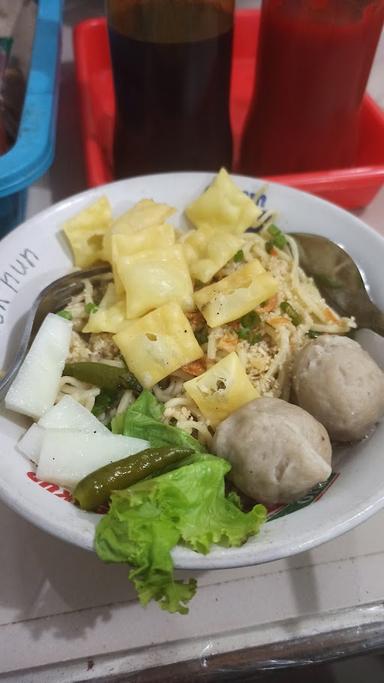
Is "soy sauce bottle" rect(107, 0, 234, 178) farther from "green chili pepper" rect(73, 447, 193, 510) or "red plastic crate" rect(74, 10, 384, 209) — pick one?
"green chili pepper" rect(73, 447, 193, 510)

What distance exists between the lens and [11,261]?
97 centimetres

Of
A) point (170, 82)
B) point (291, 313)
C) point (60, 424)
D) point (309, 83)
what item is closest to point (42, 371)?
point (60, 424)

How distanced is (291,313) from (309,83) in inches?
22.0

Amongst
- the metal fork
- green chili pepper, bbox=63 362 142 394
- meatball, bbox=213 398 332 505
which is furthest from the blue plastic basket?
meatball, bbox=213 398 332 505

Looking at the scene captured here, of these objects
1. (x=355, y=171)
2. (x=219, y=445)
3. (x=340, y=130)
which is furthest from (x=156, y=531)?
(x=340, y=130)

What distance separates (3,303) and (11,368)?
13cm

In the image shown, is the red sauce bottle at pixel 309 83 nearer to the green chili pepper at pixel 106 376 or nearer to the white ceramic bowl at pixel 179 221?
the white ceramic bowl at pixel 179 221

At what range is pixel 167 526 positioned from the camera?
0.67 meters

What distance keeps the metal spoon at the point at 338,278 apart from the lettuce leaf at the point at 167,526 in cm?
43

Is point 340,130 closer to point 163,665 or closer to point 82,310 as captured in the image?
point 82,310

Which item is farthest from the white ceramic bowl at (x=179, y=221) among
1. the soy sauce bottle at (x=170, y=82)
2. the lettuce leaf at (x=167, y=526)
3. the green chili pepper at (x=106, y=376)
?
the soy sauce bottle at (x=170, y=82)

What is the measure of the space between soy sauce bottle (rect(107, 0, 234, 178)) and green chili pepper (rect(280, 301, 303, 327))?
1.78 feet

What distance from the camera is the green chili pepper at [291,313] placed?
99cm

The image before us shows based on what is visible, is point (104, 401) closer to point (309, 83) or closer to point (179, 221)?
point (179, 221)
